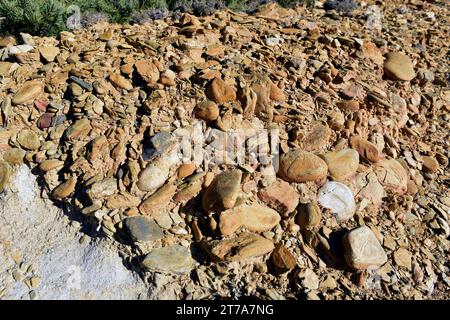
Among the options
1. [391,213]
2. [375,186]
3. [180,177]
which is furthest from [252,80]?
[391,213]

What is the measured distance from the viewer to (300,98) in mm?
3430

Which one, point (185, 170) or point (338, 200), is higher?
point (185, 170)

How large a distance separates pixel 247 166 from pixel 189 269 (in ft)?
2.71

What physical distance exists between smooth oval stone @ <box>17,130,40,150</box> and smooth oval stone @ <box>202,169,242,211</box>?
139 centimetres

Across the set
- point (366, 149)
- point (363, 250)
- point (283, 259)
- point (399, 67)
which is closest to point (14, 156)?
point (283, 259)

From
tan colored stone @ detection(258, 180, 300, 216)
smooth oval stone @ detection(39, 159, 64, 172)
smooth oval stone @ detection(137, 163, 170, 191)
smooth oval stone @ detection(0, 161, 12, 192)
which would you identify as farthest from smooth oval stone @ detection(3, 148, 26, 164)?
tan colored stone @ detection(258, 180, 300, 216)

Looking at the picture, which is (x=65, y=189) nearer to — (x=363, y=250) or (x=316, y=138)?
(x=316, y=138)

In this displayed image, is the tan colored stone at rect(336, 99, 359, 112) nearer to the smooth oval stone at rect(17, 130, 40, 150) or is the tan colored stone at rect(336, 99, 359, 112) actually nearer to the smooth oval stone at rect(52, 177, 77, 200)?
the smooth oval stone at rect(52, 177, 77, 200)

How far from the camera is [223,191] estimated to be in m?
2.74

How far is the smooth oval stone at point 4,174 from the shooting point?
3.02m

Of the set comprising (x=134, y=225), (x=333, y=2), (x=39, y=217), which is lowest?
(x=39, y=217)

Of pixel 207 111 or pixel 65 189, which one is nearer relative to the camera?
pixel 65 189

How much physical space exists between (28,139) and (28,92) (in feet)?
1.35

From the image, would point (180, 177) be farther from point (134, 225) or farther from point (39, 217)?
point (39, 217)
